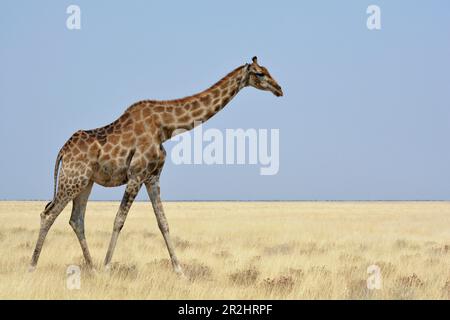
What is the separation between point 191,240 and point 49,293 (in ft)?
32.1

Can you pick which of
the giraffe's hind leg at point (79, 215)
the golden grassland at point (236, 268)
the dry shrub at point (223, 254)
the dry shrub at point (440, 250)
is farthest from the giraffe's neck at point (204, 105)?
the dry shrub at point (440, 250)

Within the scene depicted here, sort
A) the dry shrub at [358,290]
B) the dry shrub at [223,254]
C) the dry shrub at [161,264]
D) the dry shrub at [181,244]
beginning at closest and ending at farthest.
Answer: the dry shrub at [358,290] → the dry shrub at [161,264] → the dry shrub at [223,254] → the dry shrub at [181,244]

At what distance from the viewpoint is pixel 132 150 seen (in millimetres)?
11156

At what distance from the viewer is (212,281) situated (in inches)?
431

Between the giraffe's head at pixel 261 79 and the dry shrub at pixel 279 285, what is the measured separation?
3.51m

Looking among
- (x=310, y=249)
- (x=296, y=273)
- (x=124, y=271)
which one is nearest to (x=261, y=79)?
(x=296, y=273)

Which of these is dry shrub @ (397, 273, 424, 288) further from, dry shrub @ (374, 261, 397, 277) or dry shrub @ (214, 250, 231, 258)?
dry shrub @ (214, 250, 231, 258)

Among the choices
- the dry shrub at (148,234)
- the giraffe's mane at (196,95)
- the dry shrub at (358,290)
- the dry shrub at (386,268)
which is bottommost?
the dry shrub at (148,234)

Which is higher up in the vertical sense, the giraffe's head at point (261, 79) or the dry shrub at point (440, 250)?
the giraffe's head at point (261, 79)

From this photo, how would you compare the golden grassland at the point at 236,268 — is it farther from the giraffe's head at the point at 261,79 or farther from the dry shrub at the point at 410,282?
the giraffe's head at the point at 261,79

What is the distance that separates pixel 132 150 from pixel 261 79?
2825 millimetres

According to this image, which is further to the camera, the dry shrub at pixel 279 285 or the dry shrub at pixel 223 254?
the dry shrub at pixel 223 254

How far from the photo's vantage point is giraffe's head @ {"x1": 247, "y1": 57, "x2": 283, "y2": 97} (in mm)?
11234

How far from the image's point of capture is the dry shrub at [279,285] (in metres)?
10.1
